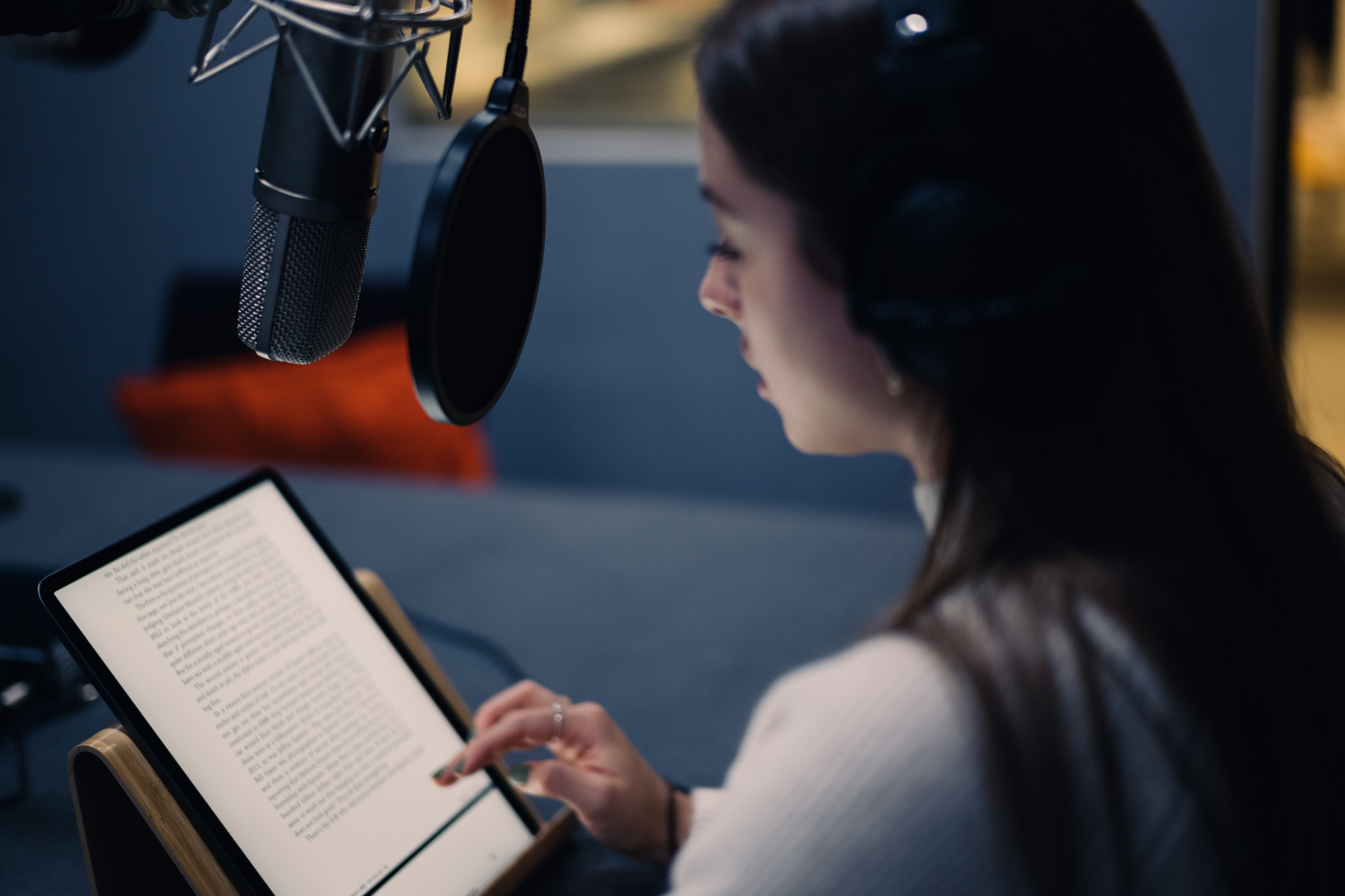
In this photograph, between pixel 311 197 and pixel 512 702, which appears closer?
pixel 311 197

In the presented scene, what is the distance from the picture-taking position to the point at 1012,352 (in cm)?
45

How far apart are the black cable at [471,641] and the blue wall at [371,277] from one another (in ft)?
4.33

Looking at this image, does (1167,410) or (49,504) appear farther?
(49,504)

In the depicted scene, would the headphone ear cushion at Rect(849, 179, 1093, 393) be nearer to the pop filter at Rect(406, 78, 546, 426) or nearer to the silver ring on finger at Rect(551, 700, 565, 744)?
the pop filter at Rect(406, 78, 546, 426)

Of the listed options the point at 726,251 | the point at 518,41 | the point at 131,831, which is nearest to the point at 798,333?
the point at 726,251

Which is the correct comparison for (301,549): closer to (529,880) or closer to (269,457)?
(529,880)

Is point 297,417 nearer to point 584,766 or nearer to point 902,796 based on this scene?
point 584,766

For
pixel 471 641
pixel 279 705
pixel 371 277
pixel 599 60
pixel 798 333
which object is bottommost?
pixel 471 641

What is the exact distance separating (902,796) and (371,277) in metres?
2.37

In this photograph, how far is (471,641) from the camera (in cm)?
107

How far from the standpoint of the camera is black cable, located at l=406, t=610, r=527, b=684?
40.3 inches

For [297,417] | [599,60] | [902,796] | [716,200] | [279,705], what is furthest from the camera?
[599,60]

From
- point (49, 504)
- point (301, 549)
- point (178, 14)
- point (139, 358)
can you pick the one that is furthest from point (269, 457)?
point (178, 14)

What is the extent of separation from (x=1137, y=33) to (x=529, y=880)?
1.97 ft
